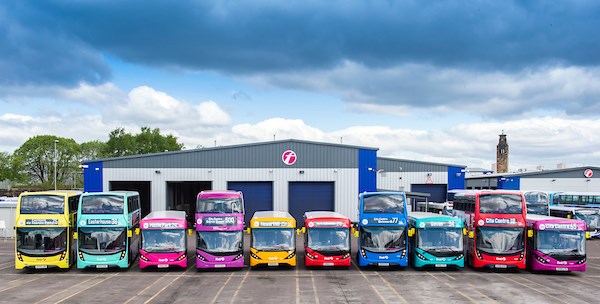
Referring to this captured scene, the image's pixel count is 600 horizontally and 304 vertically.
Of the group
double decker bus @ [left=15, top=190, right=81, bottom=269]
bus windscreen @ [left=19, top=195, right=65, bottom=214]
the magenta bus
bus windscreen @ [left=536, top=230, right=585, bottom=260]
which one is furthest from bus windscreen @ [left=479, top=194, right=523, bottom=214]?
bus windscreen @ [left=19, top=195, right=65, bottom=214]

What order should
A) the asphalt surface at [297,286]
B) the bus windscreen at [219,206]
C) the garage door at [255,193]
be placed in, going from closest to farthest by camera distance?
1. the asphalt surface at [297,286]
2. the bus windscreen at [219,206]
3. the garage door at [255,193]

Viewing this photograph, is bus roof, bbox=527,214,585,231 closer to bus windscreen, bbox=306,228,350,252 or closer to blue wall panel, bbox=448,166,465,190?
bus windscreen, bbox=306,228,350,252

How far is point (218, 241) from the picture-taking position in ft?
88.0

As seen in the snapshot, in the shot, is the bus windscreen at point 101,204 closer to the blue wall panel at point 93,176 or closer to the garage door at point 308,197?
the blue wall panel at point 93,176

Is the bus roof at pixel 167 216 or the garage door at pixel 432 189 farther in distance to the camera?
the garage door at pixel 432 189

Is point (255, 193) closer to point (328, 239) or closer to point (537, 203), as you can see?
point (328, 239)

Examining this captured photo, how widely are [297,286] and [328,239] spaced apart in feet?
16.2

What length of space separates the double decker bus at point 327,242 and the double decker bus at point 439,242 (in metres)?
3.21

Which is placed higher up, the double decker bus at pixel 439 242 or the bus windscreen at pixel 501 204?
the bus windscreen at pixel 501 204

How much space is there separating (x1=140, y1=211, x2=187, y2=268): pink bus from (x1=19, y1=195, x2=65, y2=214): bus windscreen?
4.21m

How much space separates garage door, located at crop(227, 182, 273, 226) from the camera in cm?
4644

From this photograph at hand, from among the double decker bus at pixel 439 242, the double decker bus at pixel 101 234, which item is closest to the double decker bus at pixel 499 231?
the double decker bus at pixel 439 242

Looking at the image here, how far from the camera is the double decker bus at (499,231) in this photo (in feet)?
87.4

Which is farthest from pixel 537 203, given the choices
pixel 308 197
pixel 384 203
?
pixel 384 203
